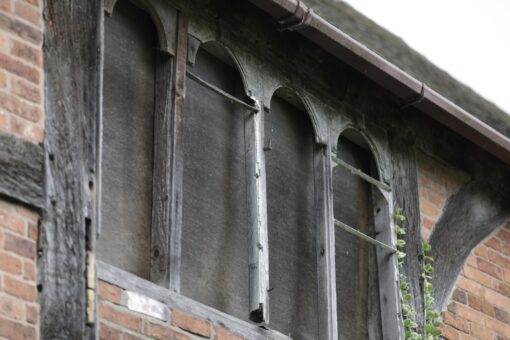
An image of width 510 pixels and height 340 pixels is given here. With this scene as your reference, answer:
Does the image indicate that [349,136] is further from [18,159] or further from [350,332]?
[18,159]

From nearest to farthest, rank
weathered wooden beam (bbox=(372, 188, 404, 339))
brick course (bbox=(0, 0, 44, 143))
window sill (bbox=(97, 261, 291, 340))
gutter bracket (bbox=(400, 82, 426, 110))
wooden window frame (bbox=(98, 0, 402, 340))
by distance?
1. brick course (bbox=(0, 0, 44, 143))
2. window sill (bbox=(97, 261, 291, 340))
3. wooden window frame (bbox=(98, 0, 402, 340))
4. weathered wooden beam (bbox=(372, 188, 404, 339))
5. gutter bracket (bbox=(400, 82, 426, 110))

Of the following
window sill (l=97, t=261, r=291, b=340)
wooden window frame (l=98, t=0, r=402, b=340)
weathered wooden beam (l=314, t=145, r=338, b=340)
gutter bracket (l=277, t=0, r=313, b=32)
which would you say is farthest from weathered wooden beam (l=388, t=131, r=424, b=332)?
window sill (l=97, t=261, r=291, b=340)

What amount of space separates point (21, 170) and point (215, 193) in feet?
5.24

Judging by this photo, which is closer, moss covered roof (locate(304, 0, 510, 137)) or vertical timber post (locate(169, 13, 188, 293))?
vertical timber post (locate(169, 13, 188, 293))

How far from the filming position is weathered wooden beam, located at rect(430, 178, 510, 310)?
31.5 feet

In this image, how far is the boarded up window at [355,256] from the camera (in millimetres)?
9000

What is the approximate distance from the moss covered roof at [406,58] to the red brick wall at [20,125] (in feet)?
8.20

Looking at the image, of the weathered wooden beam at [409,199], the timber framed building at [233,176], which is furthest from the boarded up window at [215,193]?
the weathered wooden beam at [409,199]

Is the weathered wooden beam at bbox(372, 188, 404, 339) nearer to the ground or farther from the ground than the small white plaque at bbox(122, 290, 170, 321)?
farther from the ground

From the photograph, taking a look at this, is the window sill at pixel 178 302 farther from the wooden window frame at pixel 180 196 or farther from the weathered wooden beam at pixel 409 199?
the weathered wooden beam at pixel 409 199

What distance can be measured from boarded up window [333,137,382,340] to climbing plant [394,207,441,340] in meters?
0.15

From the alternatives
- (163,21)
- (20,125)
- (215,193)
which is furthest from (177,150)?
(20,125)

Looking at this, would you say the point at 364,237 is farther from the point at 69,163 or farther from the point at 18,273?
the point at 18,273

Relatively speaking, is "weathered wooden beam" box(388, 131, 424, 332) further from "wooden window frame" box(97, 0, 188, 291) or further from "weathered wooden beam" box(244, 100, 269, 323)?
"wooden window frame" box(97, 0, 188, 291)
